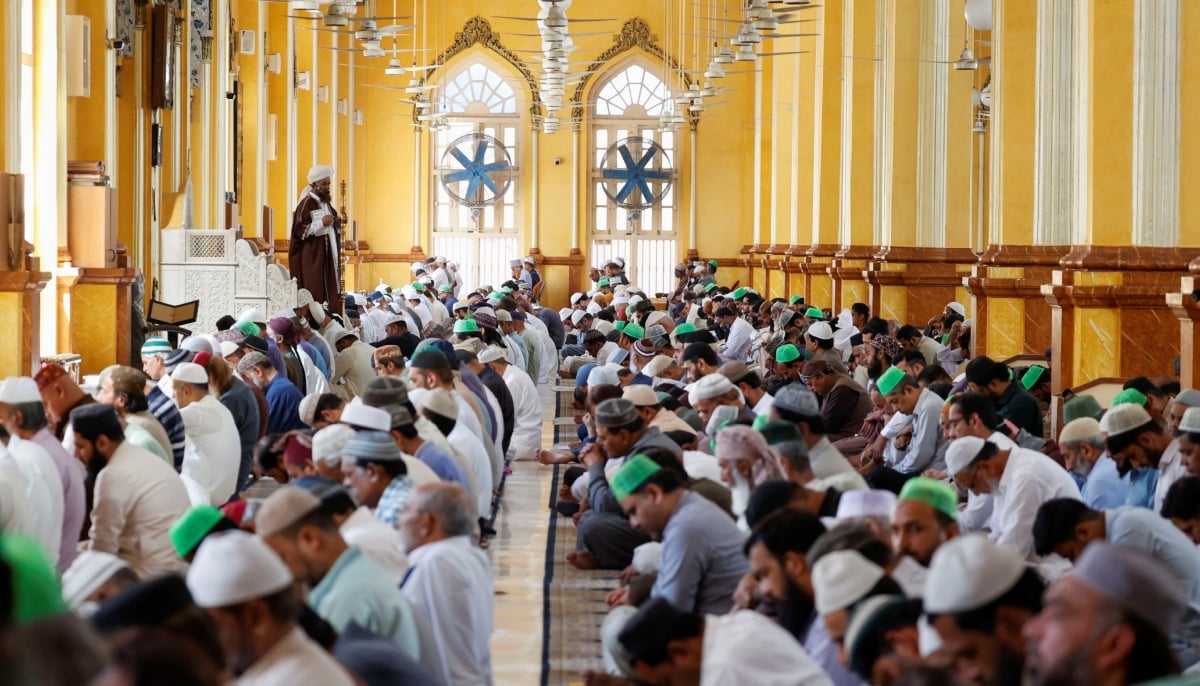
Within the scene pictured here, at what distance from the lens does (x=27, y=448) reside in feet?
21.8

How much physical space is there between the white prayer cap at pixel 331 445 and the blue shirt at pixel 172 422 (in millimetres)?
1759

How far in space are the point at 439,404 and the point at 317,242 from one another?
8648 mm

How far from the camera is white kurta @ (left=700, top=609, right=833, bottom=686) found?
444 centimetres

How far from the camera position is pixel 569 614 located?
834 cm

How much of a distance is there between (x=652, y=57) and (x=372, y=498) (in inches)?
991

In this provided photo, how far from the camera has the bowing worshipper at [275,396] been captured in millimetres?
10594

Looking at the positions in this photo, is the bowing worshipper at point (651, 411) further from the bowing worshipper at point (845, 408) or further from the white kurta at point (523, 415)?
the white kurta at point (523, 415)

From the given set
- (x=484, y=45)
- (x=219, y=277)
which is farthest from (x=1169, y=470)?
(x=484, y=45)

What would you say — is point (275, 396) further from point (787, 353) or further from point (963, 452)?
point (963, 452)

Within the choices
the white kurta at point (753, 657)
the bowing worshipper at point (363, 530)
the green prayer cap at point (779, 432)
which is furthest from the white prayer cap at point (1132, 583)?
the green prayer cap at point (779, 432)

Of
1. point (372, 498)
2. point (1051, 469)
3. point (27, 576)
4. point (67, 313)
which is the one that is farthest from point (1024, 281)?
point (27, 576)

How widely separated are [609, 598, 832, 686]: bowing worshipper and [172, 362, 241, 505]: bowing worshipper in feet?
15.0

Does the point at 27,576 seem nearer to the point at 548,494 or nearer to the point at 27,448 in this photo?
the point at 27,448

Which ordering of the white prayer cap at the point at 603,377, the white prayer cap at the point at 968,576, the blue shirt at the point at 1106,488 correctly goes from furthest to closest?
the white prayer cap at the point at 603,377 < the blue shirt at the point at 1106,488 < the white prayer cap at the point at 968,576
